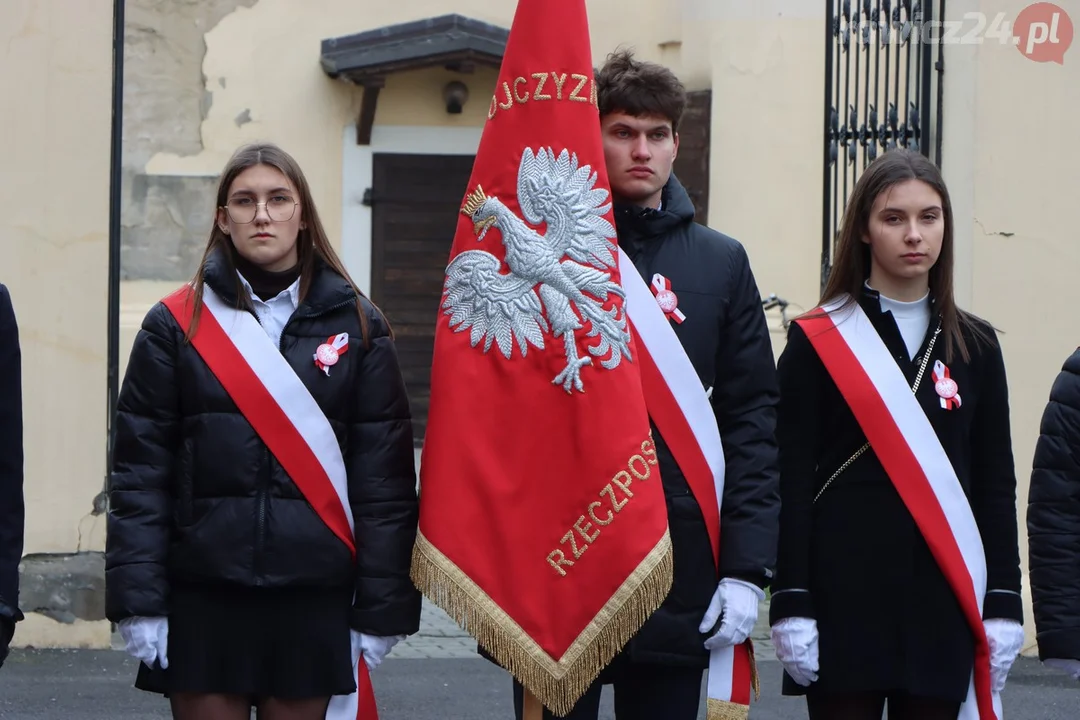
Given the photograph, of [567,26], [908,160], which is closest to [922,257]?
[908,160]

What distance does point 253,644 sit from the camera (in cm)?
358

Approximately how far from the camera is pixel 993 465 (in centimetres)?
378

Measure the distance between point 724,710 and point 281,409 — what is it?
1.14 m

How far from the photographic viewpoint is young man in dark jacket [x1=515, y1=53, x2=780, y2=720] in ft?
11.6

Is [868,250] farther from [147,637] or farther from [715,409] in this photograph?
[147,637]

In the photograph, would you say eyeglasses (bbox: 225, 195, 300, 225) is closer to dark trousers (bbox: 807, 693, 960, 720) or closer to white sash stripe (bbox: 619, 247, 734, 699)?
white sash stripe (bbox: 619, 247, 734, 699)

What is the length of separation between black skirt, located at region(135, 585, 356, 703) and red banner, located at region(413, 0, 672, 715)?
0.83ft

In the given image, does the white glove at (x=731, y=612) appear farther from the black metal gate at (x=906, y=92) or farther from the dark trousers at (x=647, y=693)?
the black metal gate at (x=906, y=92)

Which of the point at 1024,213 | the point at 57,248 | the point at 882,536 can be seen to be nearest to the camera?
the point at 882,536

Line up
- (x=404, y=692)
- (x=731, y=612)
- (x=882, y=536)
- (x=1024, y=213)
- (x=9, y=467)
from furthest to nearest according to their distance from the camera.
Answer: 1. (x=1024, y=213)
2. (x=404, y=692)
3. (x=882, y=536)
4. (x=731, y=612)
5. (x=9, y=467)

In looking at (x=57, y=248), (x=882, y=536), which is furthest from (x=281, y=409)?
(x=57, y=248)

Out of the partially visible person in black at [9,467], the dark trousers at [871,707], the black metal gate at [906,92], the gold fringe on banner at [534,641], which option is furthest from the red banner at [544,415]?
the black metal gate at [906,92]

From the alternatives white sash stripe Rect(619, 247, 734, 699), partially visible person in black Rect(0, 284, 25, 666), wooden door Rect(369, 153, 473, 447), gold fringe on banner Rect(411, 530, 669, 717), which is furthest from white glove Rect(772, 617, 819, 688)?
wooden door Rect(369, 153, 473, 447)

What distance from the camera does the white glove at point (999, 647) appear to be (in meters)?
3.67
